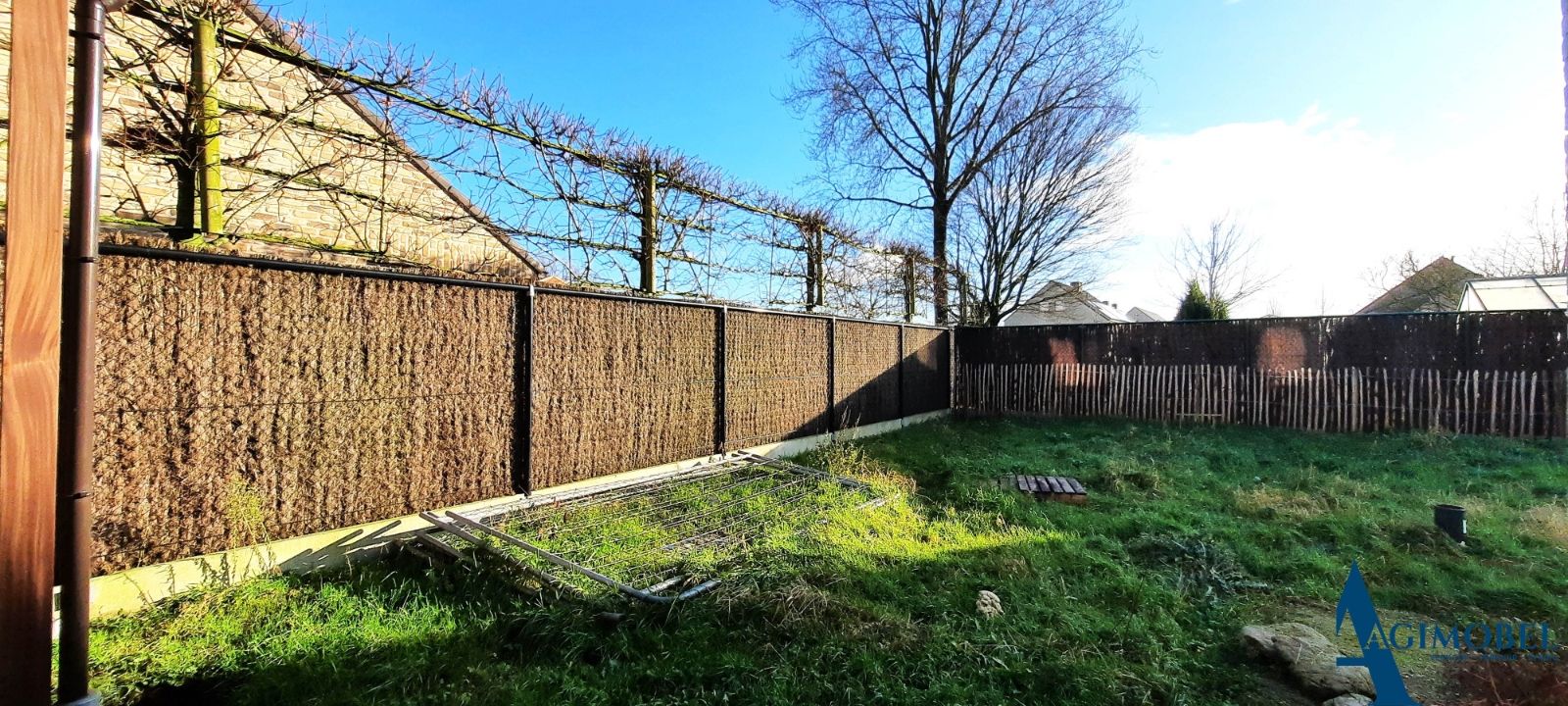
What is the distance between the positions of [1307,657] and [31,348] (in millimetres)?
4783

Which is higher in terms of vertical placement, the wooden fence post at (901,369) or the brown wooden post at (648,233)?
the brown wooden post at (648,233)

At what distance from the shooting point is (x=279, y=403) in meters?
3.21

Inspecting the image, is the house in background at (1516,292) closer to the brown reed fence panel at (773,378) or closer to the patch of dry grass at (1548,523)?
the patch of dry grass at (1548,523)

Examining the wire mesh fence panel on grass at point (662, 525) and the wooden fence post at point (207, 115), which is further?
the wire mesh fence panel on grass at point (662, 525)

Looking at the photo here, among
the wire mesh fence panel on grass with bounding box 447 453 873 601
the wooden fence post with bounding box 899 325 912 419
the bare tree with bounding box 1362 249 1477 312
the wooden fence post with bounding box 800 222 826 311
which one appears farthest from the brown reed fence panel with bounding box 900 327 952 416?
the bare tree with bounding box 1362 249 1477 312

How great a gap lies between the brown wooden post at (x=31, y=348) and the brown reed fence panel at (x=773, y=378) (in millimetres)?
4845

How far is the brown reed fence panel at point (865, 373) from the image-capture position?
8.51m

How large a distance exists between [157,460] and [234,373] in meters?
0.50

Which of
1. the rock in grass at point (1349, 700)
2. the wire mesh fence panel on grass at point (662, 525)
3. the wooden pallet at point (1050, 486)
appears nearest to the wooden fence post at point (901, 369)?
the wooden pallet at point (1050, 486)

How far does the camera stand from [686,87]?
26.0ft

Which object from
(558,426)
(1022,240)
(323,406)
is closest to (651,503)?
(558,426)

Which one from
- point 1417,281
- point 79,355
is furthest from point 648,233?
point 1417,281

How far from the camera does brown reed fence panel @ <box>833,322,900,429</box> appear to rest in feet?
27.9

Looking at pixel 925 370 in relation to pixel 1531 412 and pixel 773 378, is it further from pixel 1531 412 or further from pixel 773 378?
pixel 1531 412
